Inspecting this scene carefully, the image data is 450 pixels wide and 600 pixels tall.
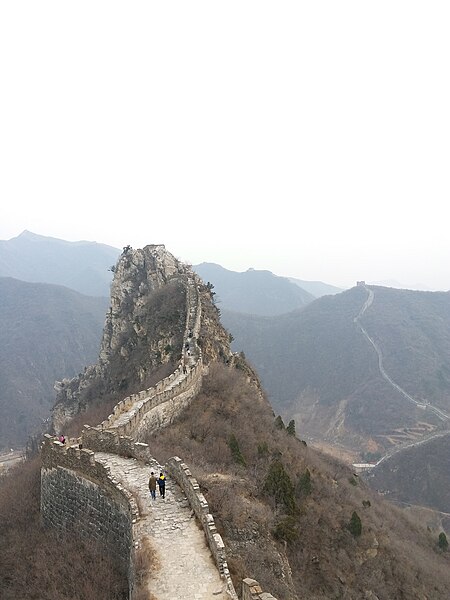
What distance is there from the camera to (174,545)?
11414 millimetres

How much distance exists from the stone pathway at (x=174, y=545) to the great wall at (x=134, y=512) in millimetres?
20

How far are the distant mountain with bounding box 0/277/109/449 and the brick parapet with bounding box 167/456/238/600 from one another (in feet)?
338

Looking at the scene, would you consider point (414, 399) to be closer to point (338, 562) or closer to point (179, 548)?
point (338, 562)

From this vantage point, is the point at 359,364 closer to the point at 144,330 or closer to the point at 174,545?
the point at 144,330

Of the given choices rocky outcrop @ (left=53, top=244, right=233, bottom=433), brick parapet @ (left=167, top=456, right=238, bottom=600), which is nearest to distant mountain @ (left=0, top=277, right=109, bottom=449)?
rocky outcrop @ (left=53, top=244, right=233, bottom=433)

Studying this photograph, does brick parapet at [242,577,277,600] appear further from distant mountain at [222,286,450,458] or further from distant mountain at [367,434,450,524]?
distant mountain at [222,286,450,458]

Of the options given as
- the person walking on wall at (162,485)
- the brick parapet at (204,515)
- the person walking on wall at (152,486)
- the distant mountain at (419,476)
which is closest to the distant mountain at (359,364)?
the distant mountain at (419,476)

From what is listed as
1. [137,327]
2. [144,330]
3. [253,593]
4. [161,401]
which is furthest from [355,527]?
[137,327]

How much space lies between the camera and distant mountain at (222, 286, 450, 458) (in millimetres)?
101312

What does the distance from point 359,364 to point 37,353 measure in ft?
353

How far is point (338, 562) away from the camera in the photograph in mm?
20344

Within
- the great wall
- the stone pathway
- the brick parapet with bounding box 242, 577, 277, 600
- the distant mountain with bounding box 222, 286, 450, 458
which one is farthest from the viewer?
the distant mountain with bounding box 222, 286, 450, 458

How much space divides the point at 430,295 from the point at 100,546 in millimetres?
176114

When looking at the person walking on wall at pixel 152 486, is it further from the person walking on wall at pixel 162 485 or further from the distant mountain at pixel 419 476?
the distant mountain at pixel 419 476
